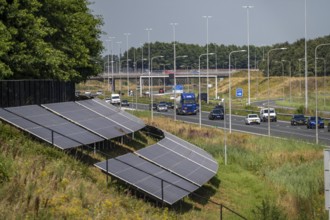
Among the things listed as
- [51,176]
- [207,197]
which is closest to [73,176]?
[51,176]

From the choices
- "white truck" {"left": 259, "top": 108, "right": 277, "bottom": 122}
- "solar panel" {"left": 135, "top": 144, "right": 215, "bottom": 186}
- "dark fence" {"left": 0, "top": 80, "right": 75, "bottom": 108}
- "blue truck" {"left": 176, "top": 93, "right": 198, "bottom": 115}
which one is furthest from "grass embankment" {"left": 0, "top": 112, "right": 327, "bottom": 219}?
"blue truck" {"left": 176, "top": 93, "right": 198, "bottom": 115}

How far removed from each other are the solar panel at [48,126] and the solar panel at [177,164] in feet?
7.56

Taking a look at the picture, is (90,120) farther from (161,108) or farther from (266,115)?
(161,108)

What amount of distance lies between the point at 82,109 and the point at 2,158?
45.1 feet

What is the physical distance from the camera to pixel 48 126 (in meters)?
23.0

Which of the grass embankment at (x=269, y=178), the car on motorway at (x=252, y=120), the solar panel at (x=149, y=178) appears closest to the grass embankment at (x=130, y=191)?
the grass embankment at (x=269, y=178)

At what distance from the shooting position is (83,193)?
1647cm

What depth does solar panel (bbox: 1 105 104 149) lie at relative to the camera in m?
21.6

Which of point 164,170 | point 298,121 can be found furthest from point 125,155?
point 298,121

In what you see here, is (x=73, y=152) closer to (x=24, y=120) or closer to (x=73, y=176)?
(x=24, y=120)

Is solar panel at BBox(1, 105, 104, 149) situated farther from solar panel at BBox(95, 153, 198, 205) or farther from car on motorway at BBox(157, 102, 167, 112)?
car on motorway at BBox(157, 102, 167, 112)

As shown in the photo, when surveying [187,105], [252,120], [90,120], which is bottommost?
[252,120]

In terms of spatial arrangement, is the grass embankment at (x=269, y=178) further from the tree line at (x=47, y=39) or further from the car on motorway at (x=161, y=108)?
the car on motorway at (x=161, y=108)

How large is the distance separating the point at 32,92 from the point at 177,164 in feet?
29.5
